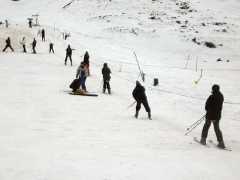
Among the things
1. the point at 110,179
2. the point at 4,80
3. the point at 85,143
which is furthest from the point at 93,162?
the point at 4,80

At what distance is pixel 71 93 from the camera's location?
58.6 feet

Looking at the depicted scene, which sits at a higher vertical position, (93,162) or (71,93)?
(93,162)

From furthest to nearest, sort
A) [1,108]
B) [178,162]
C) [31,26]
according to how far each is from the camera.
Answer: [31,26] < [1,108] < [178,162]

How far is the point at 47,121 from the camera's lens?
12.2m

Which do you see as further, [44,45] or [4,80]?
[44,45]

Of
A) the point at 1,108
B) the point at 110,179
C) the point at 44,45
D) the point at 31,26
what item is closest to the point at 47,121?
the point at 1,108

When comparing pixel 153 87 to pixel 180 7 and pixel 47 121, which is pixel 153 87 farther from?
pixel 180 7

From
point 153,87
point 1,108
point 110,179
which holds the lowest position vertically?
point 153,87

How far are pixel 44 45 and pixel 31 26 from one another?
36.6ft

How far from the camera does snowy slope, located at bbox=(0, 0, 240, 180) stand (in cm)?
834

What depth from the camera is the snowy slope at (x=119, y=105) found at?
8.34 m

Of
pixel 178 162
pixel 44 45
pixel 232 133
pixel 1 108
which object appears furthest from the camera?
pixel 44 45

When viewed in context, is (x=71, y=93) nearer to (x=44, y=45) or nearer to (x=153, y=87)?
(x=153, y=87)

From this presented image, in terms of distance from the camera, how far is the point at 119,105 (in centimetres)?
1700
